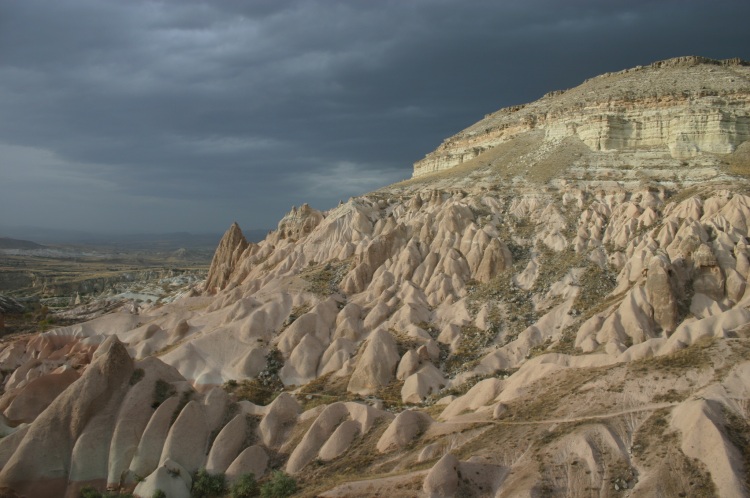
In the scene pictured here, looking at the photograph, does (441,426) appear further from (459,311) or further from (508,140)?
(508,140)

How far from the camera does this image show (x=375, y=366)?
1480 inches

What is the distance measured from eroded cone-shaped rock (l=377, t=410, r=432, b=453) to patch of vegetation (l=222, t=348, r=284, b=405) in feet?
47.1

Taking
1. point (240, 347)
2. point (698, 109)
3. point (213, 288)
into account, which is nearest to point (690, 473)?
point (240, 347)

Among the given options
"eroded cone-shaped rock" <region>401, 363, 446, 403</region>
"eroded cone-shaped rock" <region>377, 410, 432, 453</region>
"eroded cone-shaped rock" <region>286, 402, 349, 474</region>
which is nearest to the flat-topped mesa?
"eroded cone-shaped rock" <region>401, 363, 446, 403</region>

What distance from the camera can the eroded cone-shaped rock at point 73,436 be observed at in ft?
86.0

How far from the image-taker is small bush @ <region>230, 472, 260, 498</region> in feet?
80.1

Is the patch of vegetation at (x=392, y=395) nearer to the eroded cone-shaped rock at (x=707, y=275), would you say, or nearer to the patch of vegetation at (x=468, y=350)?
the patch of vegetation at (x=468, y=350)

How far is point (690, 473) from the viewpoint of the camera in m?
17.7

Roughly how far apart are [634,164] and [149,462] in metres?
50.3

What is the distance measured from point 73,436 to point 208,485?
7.92m

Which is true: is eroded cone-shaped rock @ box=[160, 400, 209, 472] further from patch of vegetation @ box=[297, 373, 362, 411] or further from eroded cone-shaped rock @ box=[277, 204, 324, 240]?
eroded cone-shaped rock @ box=[277, 204, 324, 240]

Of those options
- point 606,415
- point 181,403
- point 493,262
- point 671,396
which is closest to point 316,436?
point 181,403

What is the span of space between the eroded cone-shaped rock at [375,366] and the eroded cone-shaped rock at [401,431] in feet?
37.2

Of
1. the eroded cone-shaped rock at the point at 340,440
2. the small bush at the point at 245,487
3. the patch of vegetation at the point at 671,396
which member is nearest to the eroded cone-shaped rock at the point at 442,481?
the eroded cone-shaped rock at the point at 340,440
